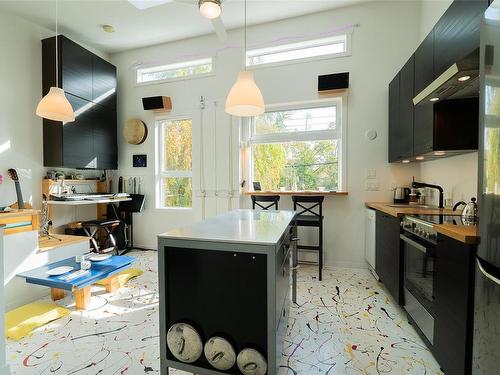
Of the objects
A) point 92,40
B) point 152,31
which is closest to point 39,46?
point 92,40

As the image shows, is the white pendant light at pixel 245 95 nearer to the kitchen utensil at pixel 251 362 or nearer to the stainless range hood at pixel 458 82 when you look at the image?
the stainless range hood at pixel 458 82

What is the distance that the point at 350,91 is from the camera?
338 cm

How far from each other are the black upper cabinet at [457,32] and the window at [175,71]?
301 cm

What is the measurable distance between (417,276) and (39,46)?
5.21m

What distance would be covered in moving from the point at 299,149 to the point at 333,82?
100cm

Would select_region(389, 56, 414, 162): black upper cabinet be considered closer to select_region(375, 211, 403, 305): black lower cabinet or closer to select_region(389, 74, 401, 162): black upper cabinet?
select_region(389, 74, 401, 162): black upper cabinet

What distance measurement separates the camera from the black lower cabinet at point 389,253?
7.07ft

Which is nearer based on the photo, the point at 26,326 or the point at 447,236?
the point at 447,236

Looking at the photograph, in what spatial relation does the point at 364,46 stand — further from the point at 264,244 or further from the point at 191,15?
the point at 264,244

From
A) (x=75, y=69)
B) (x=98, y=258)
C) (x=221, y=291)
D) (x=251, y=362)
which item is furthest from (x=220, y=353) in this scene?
(x=75, y=69)

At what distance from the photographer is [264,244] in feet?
3.95

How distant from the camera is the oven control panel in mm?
1620

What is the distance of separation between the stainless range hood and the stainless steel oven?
2.96 ft

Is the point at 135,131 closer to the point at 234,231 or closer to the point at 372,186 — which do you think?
the point at 234,231
